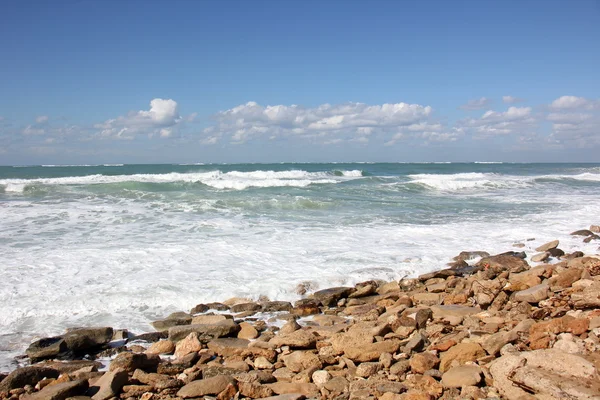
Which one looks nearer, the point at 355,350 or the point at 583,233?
the point at 355,350

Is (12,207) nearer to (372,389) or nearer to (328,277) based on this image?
(328,277)

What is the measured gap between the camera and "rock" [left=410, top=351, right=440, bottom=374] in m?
3.87

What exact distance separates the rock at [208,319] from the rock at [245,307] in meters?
0.47

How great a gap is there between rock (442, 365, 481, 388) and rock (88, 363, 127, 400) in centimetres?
273

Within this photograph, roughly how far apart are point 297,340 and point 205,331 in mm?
1194

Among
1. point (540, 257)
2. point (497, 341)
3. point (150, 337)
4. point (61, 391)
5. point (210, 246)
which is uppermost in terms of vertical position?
point (497, 341)

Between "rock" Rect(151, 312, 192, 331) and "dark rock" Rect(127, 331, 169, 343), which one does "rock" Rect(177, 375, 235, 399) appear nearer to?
"dark rock" Rect(127, 331, 169, 343)

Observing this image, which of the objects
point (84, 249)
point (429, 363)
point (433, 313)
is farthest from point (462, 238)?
point (84, 249)

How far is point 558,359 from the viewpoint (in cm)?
333

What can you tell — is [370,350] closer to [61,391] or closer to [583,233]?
[61,391]

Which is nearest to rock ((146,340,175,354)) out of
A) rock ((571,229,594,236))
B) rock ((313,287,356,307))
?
rock ((313,287,356,307))

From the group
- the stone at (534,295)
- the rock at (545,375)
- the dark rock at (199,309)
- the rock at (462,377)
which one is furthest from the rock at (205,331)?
the stone at (534,295)

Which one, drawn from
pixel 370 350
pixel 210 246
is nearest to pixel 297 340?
pixel 370 350

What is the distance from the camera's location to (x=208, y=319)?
5.76 metres
